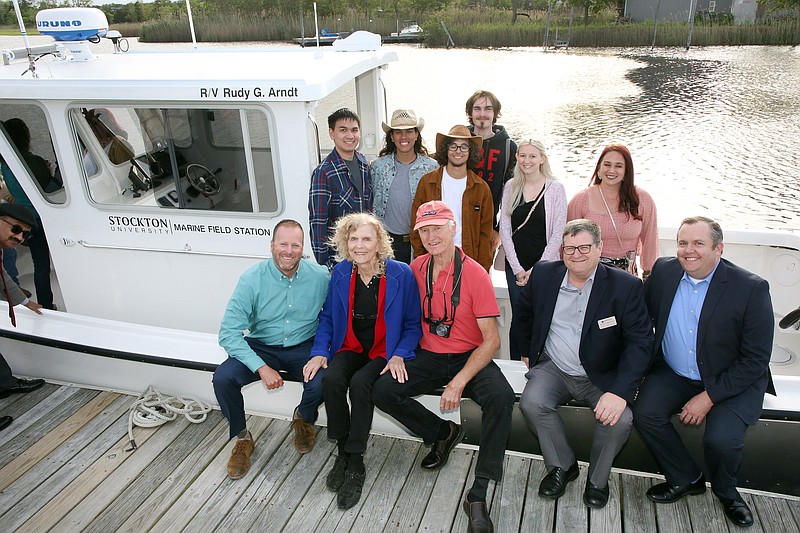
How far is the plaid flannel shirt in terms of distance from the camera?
11.1 ft

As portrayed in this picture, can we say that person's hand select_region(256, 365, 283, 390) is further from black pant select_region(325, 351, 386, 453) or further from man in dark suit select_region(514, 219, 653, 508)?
man in dark suit select_region(514, 219, 653, 508)

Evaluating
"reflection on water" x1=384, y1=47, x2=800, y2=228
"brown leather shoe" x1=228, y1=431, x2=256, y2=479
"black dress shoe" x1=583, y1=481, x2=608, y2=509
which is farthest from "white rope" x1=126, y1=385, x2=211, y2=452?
"reflection on water" x1=384, y1=47, x2=800, y2=228

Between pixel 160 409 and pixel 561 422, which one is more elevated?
pixel 561 422

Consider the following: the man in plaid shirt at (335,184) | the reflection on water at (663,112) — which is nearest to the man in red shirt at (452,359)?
the man in plaid shirt at (335,184)

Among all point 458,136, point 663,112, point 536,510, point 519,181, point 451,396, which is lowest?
point 663,112

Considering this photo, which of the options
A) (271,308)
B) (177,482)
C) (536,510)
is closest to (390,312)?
(271,308)

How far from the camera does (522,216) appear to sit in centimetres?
357

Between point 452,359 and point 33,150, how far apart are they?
292 cm

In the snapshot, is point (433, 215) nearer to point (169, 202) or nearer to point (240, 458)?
point (240, 458)

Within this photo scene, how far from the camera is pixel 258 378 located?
3346 millimetres

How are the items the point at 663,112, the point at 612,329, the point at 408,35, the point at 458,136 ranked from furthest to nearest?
1. the point at 408,35
2. the point at 663,112
3. the point at 458,136
4. the point at 612,329

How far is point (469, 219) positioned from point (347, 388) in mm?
1199

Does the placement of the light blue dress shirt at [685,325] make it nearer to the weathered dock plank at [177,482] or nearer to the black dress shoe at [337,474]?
the black dress shoe at [337,474]

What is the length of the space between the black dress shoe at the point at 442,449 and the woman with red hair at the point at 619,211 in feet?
4.10
